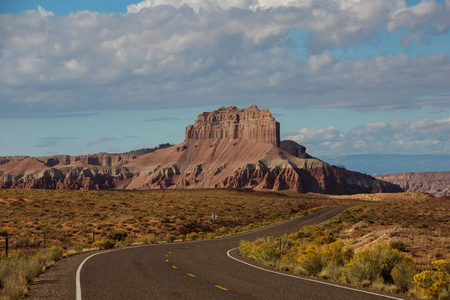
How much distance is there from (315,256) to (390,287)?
158 inches

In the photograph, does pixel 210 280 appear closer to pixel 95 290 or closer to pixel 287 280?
pixel 287 280

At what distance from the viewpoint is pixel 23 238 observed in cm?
3547

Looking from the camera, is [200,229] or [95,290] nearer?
[95,290]

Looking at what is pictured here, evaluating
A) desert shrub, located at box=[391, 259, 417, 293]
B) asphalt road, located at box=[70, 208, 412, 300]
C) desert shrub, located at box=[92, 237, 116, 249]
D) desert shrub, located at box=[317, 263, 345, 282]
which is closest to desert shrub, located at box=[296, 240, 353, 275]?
desert shrub, located at box=[317, 263, 345, 282]

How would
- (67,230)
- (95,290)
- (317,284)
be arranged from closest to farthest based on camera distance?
(95,290), (317,284), (67,230)

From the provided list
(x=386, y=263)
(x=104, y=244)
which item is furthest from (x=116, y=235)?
(x=386, y=263)

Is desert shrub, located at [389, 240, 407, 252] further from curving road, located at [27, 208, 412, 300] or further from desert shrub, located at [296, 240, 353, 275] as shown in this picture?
curving road, located at [27, 208, 412, 300]

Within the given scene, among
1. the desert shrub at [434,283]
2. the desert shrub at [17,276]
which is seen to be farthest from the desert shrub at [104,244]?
the desert shrub at [434,283]

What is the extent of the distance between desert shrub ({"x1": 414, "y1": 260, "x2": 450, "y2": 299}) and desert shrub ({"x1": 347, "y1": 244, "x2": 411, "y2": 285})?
170cm

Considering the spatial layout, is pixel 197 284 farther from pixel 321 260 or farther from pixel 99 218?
pixel 99 218

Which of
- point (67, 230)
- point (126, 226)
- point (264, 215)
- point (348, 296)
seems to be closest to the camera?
point (348, 296)

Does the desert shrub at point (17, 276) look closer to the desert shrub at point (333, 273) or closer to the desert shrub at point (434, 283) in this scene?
the desert shrub at point (333, 273)

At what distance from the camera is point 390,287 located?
487 inches

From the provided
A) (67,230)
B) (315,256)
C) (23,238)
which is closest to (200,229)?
(67,230)
